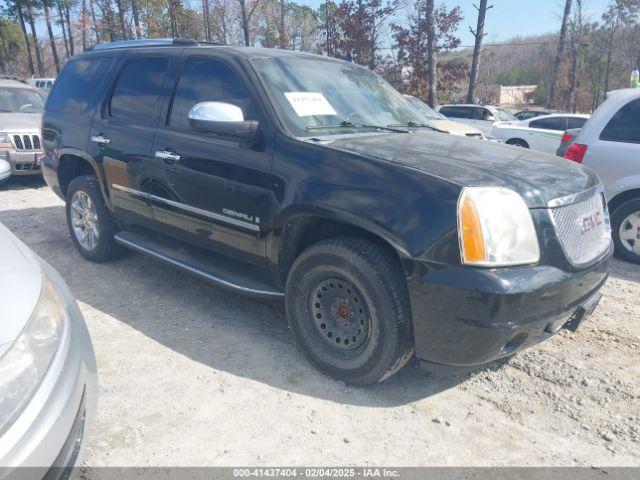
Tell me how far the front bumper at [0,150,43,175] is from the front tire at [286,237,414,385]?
7177 mm

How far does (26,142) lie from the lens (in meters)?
8.80

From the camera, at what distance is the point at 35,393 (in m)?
1.87

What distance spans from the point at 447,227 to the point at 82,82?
3.99 m

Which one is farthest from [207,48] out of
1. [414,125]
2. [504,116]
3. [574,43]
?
[574,43]

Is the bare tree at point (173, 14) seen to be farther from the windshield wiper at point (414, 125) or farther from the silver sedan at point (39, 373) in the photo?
the silver sedan at point (39, 373)

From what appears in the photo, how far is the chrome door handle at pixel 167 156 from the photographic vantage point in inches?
154

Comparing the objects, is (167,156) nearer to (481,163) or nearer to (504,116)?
(481,163)

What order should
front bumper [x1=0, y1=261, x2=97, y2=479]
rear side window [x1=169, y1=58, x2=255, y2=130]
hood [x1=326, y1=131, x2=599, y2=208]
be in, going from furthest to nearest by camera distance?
rear side window [x1=169, y1=58, x2=255, y2=130] < hood [x1=326, y1=131, x2=599, y2=208] < front bumper [x1=0, y1=261, x2=97, y2=479]

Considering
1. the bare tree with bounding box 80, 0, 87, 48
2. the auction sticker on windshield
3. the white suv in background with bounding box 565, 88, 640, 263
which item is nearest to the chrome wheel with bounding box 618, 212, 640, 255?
the white suv in background with bounding box 565, 88, 640, 263

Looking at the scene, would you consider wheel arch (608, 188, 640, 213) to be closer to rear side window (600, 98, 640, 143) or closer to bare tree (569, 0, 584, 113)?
rear side window (600, 98, 640, 143)

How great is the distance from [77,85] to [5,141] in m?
4.43

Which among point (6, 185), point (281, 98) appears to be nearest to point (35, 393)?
point (281, 98)

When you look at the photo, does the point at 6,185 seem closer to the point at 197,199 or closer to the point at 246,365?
the point at 197,199

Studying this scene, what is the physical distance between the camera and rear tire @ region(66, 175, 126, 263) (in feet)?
16.0
